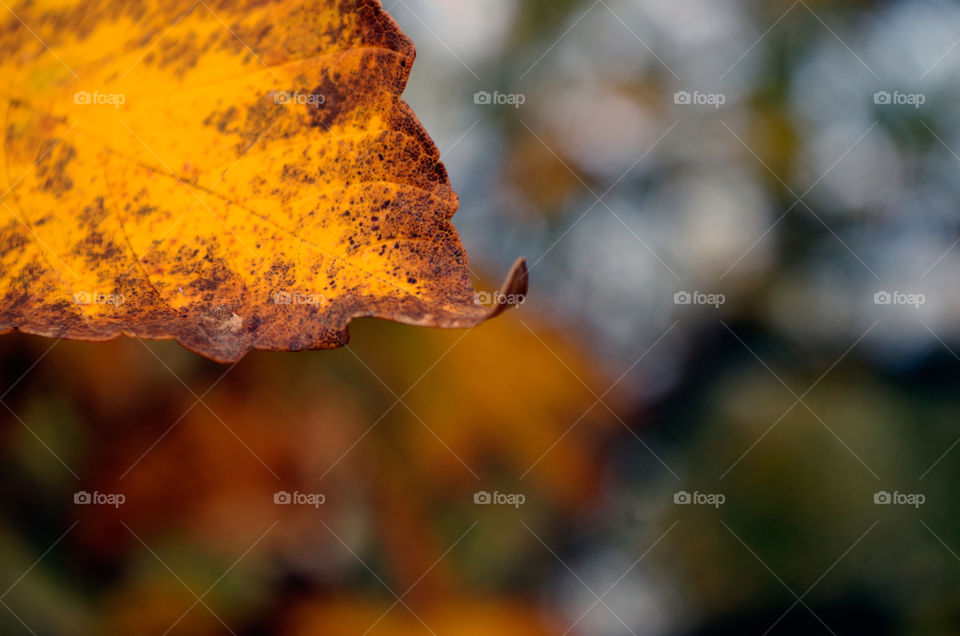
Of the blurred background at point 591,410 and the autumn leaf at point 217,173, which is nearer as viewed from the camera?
the autumn leaf at point 217,173

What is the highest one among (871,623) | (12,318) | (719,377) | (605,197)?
(12,318)

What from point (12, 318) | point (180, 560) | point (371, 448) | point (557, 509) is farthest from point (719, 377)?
point (12, 318)

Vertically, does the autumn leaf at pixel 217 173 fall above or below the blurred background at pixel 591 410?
above

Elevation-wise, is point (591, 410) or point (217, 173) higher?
point (217, 173)

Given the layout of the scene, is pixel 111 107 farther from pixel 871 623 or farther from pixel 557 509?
pixel 871 623
